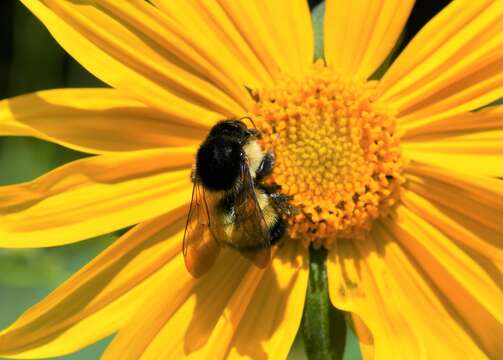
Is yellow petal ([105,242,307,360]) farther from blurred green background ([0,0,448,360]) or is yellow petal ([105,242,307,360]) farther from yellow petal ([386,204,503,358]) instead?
blurred green background ([0,0,448,360])

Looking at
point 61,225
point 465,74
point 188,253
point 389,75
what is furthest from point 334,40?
point 61,225

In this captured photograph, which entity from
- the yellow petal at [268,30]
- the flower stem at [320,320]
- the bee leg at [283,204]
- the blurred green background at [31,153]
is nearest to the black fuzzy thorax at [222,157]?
the bee leg at [283,204]

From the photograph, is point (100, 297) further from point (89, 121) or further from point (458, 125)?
point (458, 125)

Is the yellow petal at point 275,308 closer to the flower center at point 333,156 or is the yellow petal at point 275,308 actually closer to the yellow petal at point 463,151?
the flower center at point 333,156

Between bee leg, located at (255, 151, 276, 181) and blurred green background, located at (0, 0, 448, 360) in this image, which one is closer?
bee leg, located at (255, 151, 276, 181)

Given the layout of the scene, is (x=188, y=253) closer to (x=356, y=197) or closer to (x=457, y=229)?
(x=356, y=197)

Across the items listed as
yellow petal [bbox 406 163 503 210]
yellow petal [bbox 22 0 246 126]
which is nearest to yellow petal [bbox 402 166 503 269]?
yellow petal [bbox 406 163 503 210]
